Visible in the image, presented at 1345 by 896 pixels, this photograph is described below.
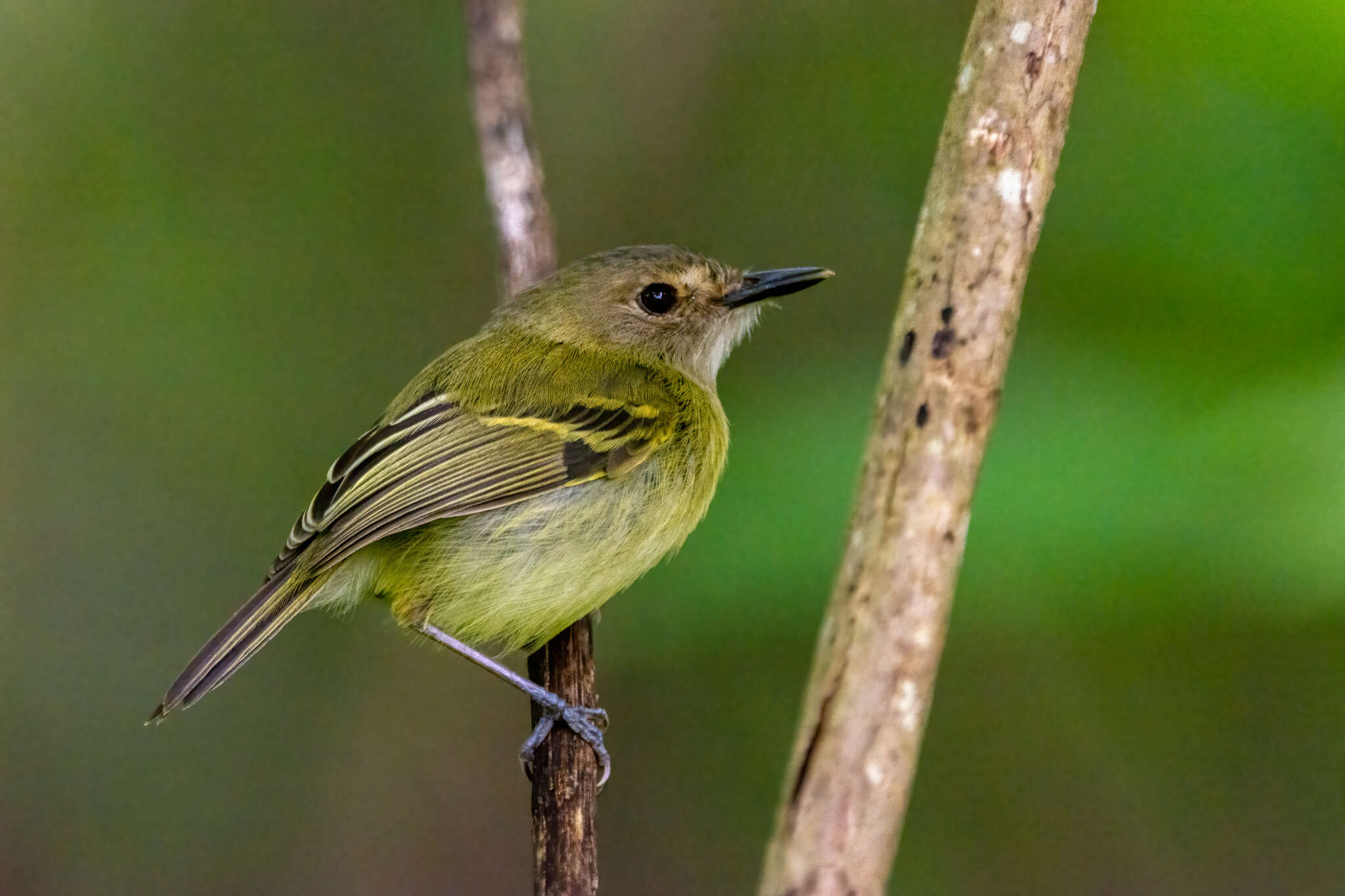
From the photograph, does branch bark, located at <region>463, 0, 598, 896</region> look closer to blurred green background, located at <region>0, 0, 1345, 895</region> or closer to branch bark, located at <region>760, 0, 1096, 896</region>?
blurred green background, located at <region>0, 0, 1345, 895</region>

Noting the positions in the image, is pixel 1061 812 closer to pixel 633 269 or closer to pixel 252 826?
pixel 633 269

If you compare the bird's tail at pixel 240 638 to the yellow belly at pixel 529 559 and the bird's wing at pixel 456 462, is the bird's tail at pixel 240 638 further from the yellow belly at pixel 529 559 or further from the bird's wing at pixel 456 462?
the yellow belly at pixel 529 559

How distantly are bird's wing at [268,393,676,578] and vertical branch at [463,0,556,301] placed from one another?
0.72m

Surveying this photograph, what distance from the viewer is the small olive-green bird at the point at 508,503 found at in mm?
2926

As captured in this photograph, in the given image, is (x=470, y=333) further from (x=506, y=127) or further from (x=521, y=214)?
(x=506, y=127)

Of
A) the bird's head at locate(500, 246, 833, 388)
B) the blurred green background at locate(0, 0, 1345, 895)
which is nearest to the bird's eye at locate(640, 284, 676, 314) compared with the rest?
the bird's head at locate(500, 246, 833, 388)

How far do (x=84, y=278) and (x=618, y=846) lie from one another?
291 centimetres

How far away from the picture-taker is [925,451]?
68.5 inches

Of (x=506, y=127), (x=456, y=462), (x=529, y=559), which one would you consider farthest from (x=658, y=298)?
(x=529, y=559)

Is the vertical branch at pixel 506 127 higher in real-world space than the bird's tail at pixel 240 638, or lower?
higher

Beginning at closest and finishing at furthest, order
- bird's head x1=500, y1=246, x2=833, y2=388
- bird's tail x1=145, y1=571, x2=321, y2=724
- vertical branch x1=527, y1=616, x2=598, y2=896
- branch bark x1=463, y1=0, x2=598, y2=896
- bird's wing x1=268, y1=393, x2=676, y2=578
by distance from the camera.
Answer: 1. vertical branch x1=527, y1=616, x2=598, y2=896
2. bird's tail x1=145, y1=571, x2=321, y2=724
3. branch bark x1=463, y1=0, x2=598, y2=896
4. bird's wing x1=268, y1=393, x2=676, y2=578
5. bird's head x1=500, y1=246, x2=833, y2=388

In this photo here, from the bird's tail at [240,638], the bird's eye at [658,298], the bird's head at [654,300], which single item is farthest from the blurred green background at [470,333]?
the bird's tail at [240,638]

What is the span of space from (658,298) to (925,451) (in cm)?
199

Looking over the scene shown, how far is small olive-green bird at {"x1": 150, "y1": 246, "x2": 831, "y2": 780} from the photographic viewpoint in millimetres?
2926
